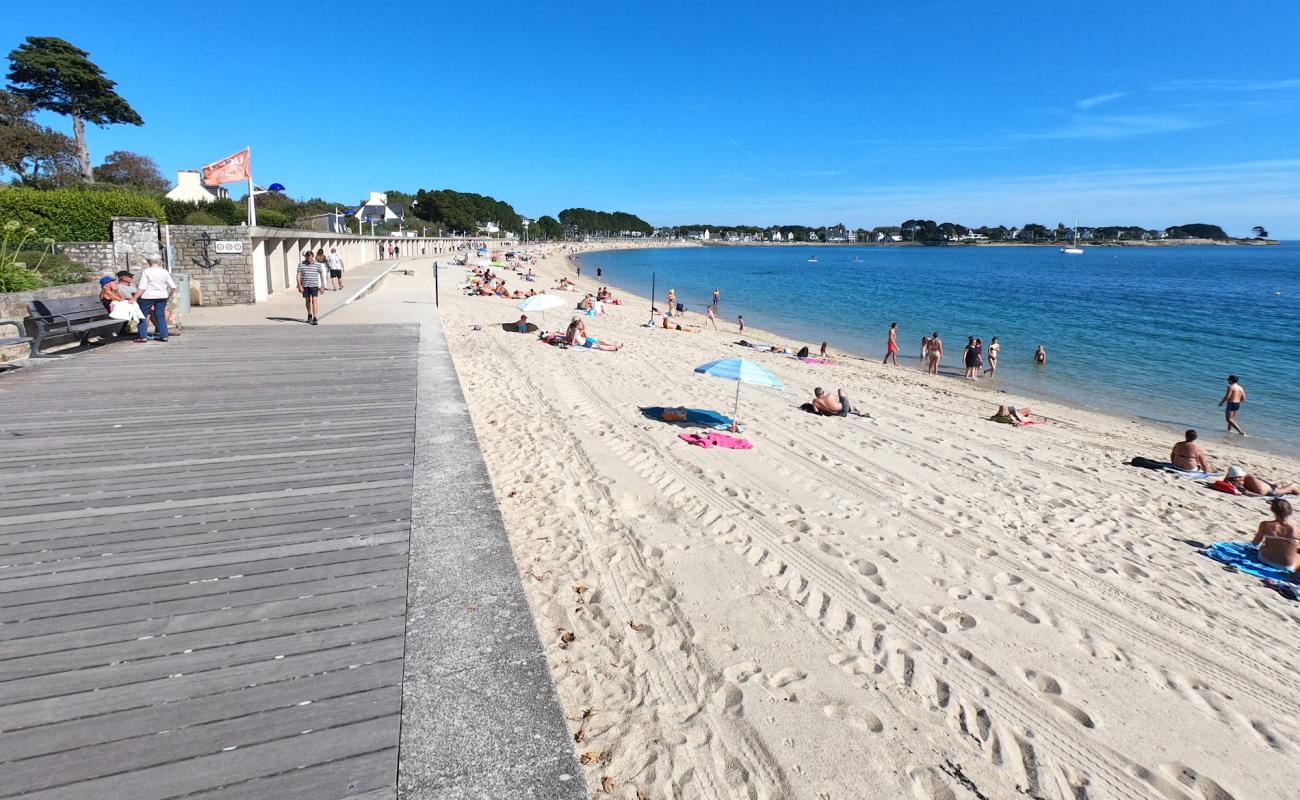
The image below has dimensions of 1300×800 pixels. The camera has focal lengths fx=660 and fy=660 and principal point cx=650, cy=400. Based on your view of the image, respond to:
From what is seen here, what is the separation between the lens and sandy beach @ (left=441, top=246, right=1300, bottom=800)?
3.26m

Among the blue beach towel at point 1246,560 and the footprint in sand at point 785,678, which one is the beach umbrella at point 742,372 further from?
the footprint in sand at point 785,678

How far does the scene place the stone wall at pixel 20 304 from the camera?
7.89m

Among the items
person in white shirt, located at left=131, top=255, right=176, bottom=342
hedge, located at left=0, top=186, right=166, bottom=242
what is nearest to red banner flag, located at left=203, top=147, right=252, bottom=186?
hedge, located at left=0, top=186, right=166, bottom=242

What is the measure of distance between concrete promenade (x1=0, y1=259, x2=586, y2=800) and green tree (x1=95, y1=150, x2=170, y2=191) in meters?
50.1

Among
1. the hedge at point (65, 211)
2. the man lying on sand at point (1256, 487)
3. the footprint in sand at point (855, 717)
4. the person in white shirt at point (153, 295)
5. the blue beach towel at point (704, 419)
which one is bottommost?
the man lying on sand at point (1256, 487)

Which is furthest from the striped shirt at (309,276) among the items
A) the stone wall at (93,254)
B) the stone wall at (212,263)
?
the stone wall at (93,254)

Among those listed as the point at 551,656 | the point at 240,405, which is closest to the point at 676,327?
the point at 240,405

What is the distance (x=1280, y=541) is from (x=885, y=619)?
15.0ft

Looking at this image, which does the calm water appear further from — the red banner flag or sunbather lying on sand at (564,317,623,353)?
the red banner flag

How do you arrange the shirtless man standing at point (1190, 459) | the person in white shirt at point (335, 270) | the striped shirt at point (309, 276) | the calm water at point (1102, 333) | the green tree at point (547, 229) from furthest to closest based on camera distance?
the green tree at point (547, 229)
the person in white shirt at point (335, 270)
the calm water at point (1102, 333)
the striped shirt at point (309, 276)
the shirtless man standing at point (1190, 459)

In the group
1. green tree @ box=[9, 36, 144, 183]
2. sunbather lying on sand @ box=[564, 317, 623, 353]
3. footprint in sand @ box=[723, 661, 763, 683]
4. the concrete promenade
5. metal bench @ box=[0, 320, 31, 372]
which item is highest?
green tree @ box=[9, 36, 144, 183]

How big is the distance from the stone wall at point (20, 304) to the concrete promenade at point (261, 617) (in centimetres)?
282

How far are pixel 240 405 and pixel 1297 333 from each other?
1685 inches

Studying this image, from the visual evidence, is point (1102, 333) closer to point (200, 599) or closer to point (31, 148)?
point (200, 599)
